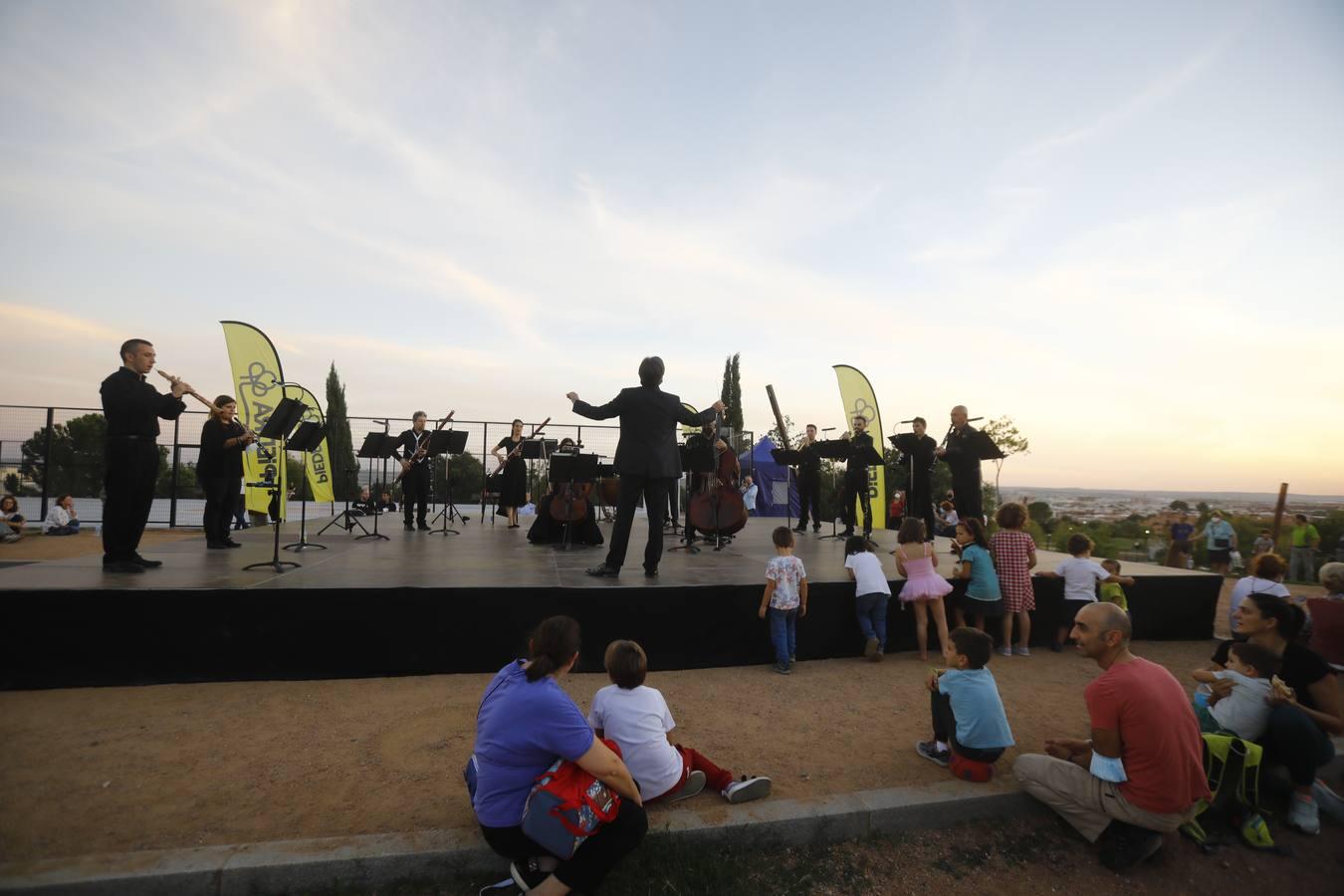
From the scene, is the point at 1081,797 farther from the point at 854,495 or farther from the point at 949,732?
the point at 854,495

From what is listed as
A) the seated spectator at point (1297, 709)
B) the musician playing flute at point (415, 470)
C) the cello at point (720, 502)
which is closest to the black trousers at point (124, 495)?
the musician playing flute at point (415, 470)

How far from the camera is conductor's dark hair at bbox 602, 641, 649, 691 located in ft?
9.90

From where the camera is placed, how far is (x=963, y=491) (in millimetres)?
8164

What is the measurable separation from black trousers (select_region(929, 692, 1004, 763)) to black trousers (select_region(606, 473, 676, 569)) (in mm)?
2532

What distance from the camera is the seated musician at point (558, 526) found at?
830cm

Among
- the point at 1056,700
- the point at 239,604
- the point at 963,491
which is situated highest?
the point at 963,491

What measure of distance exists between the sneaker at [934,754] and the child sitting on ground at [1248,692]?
1387mm

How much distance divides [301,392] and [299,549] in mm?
A: 6965

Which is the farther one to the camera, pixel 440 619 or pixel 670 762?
pixel 440 619

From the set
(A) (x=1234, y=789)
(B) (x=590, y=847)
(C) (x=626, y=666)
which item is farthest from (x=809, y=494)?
(B) (x=590, y=847)

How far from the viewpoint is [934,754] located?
371cm

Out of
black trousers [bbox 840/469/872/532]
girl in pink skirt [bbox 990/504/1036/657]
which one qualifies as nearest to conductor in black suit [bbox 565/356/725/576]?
girl in pink skirt [bbox 990/504/1036/657]

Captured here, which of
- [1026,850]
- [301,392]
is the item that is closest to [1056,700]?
[1026,850]

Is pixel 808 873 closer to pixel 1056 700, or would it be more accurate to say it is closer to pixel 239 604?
pixel 1056 700
